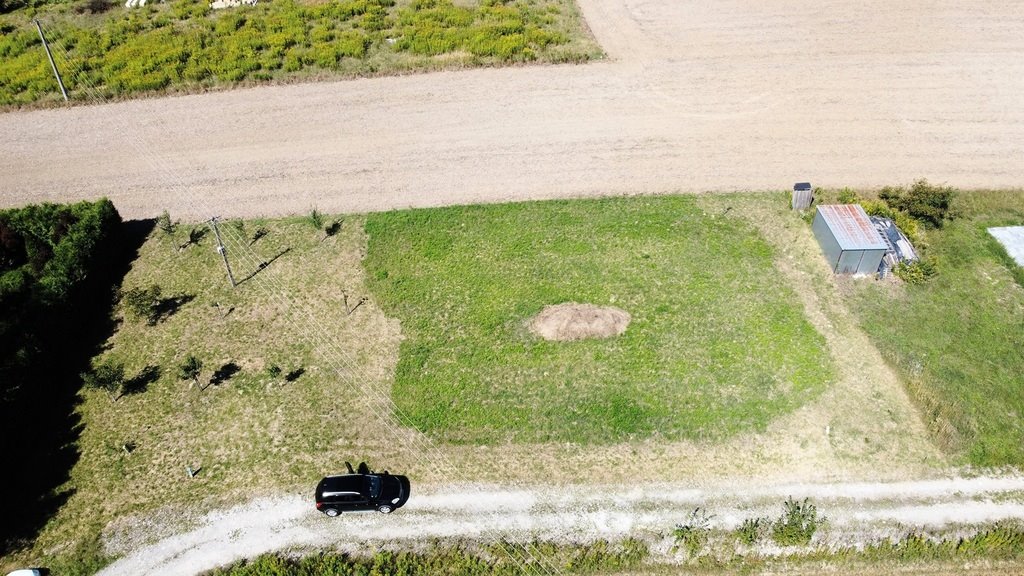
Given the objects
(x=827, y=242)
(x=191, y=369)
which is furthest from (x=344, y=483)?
(x=827, y=242)

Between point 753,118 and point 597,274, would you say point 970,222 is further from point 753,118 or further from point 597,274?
point 597,274

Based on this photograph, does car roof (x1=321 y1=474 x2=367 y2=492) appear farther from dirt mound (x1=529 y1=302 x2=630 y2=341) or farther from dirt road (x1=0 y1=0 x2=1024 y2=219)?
dirt road (x1=0 y1=0 x2=1024 y2=219)

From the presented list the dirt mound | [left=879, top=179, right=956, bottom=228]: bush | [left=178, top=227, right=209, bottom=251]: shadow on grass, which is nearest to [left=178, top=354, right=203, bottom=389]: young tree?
[left=178, top=227, right=209, bottom=251]: shadow on grass

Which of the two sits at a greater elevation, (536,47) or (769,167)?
(536,47)

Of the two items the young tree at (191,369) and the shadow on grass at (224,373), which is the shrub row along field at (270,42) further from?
the shadow on grass at (224,373)

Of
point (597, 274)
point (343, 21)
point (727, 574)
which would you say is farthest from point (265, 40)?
point (727, 574)
